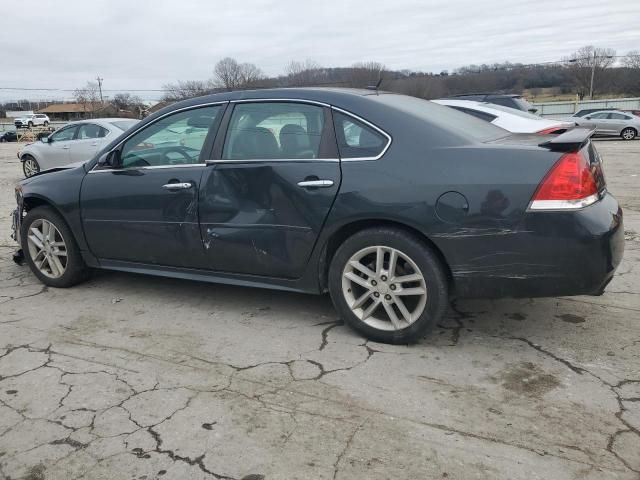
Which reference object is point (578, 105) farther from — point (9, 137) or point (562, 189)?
point (9, 137)

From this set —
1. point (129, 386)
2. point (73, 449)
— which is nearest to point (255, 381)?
point (129, 386)

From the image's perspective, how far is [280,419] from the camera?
8.96 feet

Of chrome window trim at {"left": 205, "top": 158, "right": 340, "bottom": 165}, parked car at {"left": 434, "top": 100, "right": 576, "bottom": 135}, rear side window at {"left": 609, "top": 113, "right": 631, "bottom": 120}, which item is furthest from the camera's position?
rear side window at {"left": 609, "top": 113, "right": 631, "bottom": 120}

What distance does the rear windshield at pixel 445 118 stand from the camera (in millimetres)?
3455

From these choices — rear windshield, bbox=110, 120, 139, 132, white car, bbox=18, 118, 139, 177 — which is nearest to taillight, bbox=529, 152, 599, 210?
white car, bbox=18, 118, 139, 177

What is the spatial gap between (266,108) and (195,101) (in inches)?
25.3

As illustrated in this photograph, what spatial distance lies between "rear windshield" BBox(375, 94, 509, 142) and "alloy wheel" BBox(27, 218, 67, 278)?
2.98 m

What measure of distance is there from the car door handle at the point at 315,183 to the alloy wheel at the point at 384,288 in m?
0.47

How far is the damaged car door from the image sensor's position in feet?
13.0

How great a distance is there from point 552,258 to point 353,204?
1163 millimetres

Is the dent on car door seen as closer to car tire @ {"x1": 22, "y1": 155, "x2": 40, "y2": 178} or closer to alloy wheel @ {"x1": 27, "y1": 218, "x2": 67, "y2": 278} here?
alloy wheel @ {"x1": 27, "y1": 218, "x2": 67, "y2": 278}

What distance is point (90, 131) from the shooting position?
11.7 m

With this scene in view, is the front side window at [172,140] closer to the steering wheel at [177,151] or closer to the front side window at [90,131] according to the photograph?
the steering wheel at [177,151]

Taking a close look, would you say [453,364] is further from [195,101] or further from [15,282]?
[15,282]
